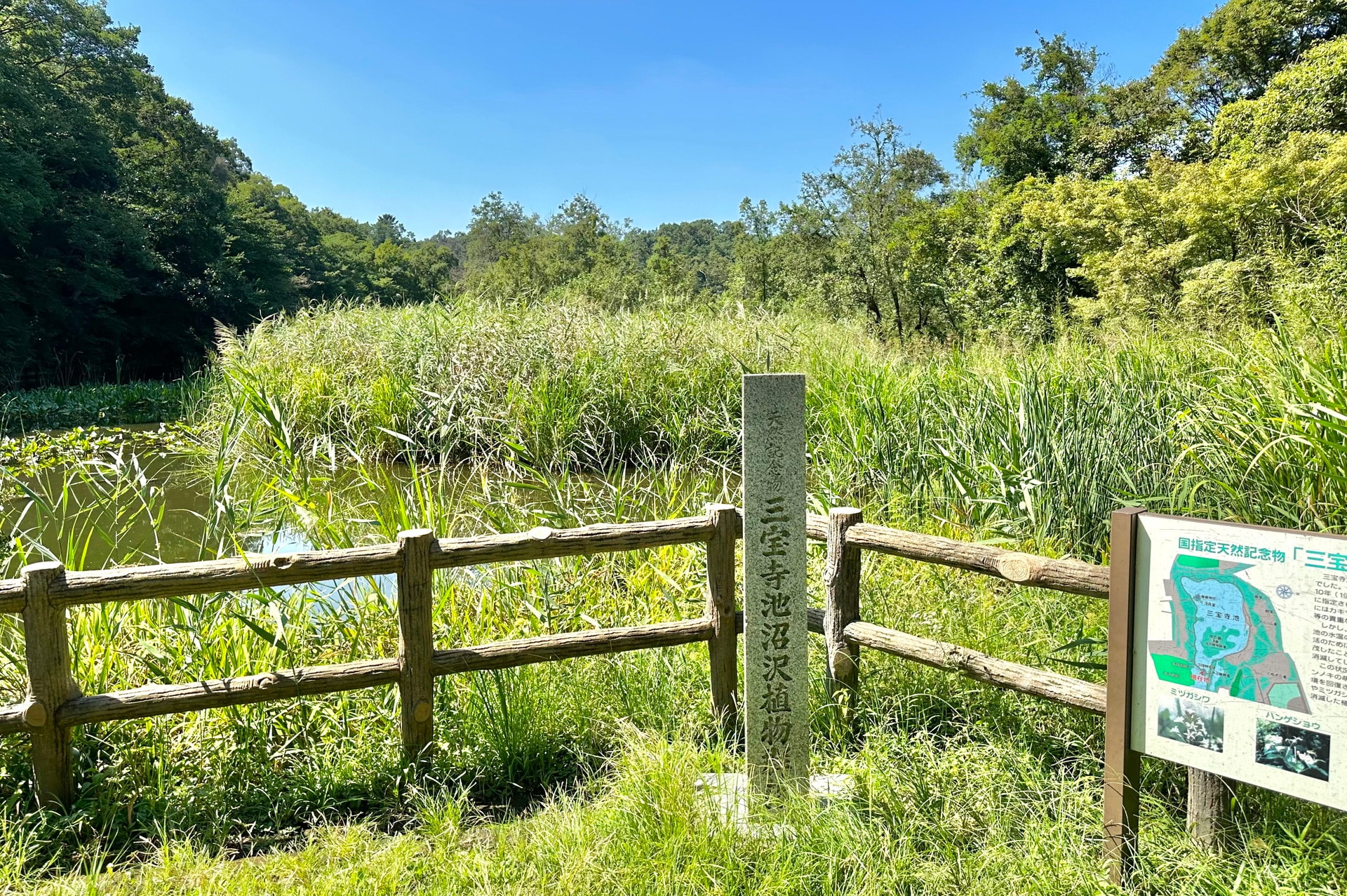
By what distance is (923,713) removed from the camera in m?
3.09

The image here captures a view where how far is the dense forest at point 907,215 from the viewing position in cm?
1507

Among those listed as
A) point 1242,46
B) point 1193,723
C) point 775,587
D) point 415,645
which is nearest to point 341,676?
point 415,645

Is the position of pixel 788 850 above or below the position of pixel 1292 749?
below

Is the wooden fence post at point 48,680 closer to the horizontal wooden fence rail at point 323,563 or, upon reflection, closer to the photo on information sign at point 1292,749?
the horizontal wooden fence rail at point 323,563

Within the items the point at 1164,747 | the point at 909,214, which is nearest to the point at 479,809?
the point at 1164,747

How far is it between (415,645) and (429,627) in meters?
0.08

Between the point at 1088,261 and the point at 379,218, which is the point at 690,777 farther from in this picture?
the point at 379,218

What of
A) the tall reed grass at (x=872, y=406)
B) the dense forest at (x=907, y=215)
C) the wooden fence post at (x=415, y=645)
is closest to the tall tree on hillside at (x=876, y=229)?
the dense forest at (x=907, y=215)

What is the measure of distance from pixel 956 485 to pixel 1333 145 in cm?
1298

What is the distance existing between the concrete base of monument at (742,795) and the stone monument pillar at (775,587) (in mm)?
59

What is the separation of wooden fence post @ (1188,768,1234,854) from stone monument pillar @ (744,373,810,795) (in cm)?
108

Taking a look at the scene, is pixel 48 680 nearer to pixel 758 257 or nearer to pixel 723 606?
pixel 723 606

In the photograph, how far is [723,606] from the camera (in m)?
3.14

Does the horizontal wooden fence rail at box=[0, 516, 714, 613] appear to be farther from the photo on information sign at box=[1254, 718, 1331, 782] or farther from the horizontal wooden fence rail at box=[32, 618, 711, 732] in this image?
the photo on information sign at box=[1254, 718, 1331, 782]
